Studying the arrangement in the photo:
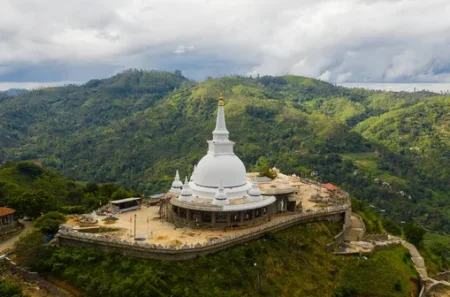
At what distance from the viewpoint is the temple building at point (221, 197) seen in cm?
3994

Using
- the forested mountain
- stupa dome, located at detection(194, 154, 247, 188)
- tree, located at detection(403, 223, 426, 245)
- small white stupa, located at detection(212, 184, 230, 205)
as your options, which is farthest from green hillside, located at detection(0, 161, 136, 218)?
the forested mountain

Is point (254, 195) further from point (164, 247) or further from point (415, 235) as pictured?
point (415, 235)

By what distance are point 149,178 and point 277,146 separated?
137 ft

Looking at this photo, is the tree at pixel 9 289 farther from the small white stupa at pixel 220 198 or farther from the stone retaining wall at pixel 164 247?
the small white stupa at pixel 220 198

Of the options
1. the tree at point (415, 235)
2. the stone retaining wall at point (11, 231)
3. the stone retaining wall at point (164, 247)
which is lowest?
the tree at point (415, 235)

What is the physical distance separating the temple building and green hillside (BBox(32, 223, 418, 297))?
3426 millimetres

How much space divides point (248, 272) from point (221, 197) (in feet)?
27.5

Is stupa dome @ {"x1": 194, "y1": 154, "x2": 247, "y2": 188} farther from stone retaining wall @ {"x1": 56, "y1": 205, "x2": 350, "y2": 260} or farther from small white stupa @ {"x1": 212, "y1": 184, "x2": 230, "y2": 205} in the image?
stone retaining wall @ {"x1": 56, "y1": 205, "x2": 350, "y2": 260}

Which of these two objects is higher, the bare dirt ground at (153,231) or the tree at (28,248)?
the bare dirt ground at (153,231)

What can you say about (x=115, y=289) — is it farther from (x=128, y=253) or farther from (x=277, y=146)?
(x=277, y=146)

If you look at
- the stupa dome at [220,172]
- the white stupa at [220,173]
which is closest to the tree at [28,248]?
the white stupa at [220,173]

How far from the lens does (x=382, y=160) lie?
13012cm

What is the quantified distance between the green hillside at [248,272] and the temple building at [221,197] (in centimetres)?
343

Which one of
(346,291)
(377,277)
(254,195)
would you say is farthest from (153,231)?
(377,277)
